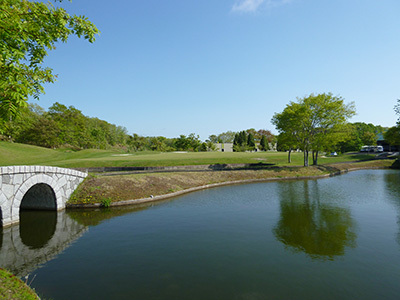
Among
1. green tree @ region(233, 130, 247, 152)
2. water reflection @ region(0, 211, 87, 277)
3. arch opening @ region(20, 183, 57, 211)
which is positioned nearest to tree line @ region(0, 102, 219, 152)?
green tree @ region(233, 130, 247, 152)

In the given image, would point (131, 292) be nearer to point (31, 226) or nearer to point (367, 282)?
point (367, 282)

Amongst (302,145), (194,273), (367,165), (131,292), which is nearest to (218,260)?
(194,273)

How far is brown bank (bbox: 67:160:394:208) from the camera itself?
2491 centimetres

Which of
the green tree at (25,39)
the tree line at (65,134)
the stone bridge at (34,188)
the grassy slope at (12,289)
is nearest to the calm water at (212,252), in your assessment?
the grassy slope at (12,289)

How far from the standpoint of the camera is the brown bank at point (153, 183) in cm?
2491

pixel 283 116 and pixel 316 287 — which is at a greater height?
pixel 283 116

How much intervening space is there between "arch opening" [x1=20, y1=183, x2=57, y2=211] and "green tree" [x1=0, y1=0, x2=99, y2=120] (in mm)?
17011

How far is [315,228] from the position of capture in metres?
17.2

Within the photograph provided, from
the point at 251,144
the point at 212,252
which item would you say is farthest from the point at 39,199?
the point at 251,144

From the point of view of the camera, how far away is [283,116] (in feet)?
171

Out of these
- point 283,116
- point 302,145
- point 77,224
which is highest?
point 283,116

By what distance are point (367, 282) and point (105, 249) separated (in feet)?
45.7

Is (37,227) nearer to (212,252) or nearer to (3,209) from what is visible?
(3,209)

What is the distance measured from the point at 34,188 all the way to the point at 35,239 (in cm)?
914
